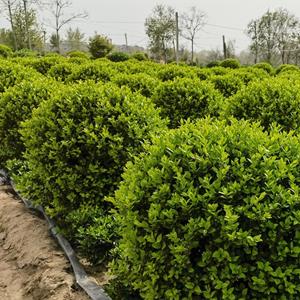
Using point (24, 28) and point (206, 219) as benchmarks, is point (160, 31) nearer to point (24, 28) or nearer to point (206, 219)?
point (24, 28)

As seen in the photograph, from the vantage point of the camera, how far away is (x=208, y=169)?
2295 mm

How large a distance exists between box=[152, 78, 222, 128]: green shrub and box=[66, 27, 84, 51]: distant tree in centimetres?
4687

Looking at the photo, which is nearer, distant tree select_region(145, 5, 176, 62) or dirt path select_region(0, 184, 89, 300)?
dirt path select_region(0, 184, 89, 300)

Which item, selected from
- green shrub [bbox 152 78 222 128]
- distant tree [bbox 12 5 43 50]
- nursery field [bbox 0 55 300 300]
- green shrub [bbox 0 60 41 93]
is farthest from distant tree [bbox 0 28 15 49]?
nursery field [bbox 0 55 300 300]

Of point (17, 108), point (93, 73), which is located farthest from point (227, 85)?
point (17, 108)

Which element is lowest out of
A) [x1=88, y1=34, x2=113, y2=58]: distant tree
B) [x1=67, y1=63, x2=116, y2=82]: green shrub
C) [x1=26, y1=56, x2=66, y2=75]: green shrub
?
[x1=67, y1=63, x2=116, y2=82]: green shrub

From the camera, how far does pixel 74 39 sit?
52500 mm

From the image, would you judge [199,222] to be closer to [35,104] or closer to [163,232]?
[163,232]

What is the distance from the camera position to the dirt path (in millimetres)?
3281

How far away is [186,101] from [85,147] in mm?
2267

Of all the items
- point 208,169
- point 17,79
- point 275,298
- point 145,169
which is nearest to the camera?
point 275,298

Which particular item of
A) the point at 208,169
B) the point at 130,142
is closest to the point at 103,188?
the point at 130,142

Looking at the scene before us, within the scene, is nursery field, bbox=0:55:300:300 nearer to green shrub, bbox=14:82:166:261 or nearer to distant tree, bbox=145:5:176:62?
green shrub, bbox=14:82:166:261

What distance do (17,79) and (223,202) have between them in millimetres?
5829
